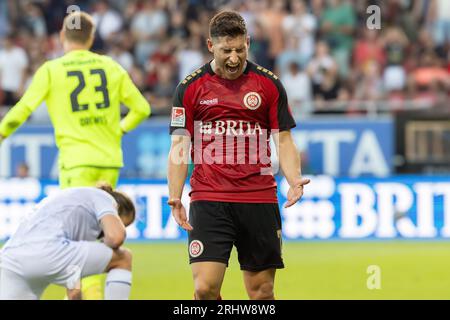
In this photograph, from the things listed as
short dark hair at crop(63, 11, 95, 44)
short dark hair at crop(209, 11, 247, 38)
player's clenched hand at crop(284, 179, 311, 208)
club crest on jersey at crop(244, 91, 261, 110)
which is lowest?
player's clenched hand at crop(284, 179, 311, 208)

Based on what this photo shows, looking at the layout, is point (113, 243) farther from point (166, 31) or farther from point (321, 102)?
point (166, 31)

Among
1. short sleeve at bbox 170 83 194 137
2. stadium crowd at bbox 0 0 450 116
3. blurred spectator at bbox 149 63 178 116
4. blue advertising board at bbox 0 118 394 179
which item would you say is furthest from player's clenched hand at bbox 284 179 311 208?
blurred spectator at bbox 149 63 178 116

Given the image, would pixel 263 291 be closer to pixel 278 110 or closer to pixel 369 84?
pixel 278 110

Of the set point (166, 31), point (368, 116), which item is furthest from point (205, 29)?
point (368, 116)

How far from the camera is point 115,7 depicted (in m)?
21.8

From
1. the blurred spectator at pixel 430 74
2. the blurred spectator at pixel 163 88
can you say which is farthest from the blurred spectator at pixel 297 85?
the blurred spectator at pixel 163 88

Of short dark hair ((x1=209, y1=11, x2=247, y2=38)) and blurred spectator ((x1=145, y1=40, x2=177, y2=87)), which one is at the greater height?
blurred spectator ((x1=145, y1=40, x2=177, y2=87))

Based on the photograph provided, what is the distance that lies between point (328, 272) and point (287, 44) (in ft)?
26.4

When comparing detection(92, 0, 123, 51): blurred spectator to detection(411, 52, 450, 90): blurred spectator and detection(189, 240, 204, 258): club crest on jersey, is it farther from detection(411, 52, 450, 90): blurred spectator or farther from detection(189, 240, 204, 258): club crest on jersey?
detection(189, 240, 204, 258): club crest on jersey

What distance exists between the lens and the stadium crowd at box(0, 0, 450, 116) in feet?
63.0

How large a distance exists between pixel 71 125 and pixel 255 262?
2.66 m

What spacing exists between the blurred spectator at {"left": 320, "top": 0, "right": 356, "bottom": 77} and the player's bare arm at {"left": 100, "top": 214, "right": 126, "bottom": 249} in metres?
12.8

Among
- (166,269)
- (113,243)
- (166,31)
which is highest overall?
(166,31)

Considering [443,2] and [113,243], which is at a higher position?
[443,2]
